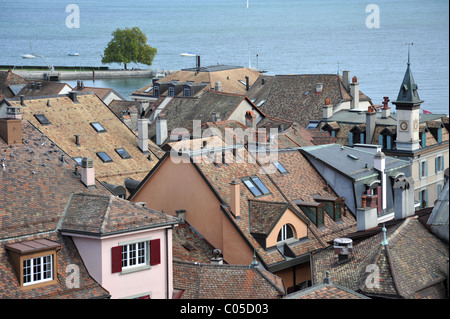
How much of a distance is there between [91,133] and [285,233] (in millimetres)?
13242

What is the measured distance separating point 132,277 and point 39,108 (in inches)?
710

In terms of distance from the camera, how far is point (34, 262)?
1795 centimetres

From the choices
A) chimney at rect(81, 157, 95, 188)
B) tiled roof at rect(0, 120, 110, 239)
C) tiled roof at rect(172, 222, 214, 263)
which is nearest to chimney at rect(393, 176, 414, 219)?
tiled roof at rect(172, 222, 214, 263)

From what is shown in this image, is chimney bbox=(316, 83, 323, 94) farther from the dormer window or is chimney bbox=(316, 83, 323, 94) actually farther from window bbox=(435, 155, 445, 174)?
the dormer window

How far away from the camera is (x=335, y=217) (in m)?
26.3

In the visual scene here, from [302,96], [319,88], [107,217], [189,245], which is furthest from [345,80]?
[107,217]

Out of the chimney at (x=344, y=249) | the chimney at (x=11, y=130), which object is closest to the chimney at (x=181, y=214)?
the chimney at (x=11, y=130)

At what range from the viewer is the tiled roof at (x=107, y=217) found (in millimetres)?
18438

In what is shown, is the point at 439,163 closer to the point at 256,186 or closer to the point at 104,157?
the point at 104,157

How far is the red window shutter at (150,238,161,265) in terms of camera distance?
1897 centimetres

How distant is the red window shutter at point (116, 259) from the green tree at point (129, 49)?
4041 inches

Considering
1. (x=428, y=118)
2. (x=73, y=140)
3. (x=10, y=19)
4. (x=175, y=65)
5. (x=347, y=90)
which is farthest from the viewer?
(x=175, y=65)
